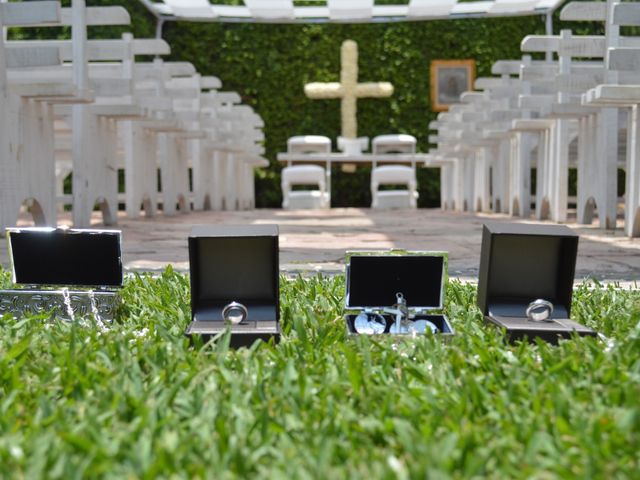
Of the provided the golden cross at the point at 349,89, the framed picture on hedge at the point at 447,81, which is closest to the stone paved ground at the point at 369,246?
the golden cross at the point at 349,89

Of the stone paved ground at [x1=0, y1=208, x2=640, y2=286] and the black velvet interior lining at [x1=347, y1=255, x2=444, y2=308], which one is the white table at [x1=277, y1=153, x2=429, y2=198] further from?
the black velvet interior lining at [x1=347, y1=255, x2=444, y2=308]

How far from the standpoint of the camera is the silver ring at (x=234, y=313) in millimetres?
1744

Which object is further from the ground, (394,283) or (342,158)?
(342,158)

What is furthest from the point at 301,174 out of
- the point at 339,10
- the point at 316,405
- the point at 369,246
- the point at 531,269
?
the point at 316,405

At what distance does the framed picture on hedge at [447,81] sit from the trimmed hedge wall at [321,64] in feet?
0.35

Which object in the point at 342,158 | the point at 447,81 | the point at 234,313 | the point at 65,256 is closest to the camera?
the point at 234,313

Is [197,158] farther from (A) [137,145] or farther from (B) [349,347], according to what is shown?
(B) [349,347]

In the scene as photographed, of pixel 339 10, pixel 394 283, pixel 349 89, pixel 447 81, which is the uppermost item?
pixel 339 10

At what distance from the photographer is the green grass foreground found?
1044mm

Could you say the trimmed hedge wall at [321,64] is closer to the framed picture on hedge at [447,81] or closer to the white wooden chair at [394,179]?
the framed picture on hedge at [447,81]

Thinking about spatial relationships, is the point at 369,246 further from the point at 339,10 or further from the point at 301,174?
the point at 339,10

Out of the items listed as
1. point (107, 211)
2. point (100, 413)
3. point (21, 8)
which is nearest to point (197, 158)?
point (107, 211)

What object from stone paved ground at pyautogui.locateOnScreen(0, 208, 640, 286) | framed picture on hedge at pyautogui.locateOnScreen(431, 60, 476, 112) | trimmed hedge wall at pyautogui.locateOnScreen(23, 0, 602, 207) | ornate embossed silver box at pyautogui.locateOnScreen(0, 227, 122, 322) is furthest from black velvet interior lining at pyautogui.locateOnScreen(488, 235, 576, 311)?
framed picture on hedge at pyautogui.locateOnScreen(431, 60, 476, 112)

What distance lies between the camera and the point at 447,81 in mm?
12750
